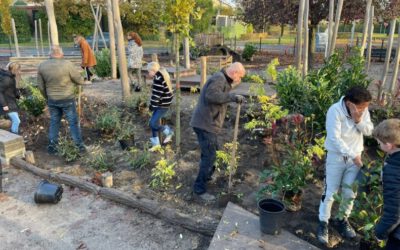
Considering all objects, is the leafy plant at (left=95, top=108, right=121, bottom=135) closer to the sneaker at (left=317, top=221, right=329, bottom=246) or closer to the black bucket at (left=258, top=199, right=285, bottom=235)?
the black bucket at (left=258, top=199, right=285, bottom=235)

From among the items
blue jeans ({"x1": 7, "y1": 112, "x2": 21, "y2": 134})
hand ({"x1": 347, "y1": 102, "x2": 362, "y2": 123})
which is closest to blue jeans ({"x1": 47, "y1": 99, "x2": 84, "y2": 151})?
blue jeans ({"x1": 7, "y1": 112, "x2": 21, "y2": 134})

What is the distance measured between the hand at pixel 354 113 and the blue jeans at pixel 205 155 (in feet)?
5.85

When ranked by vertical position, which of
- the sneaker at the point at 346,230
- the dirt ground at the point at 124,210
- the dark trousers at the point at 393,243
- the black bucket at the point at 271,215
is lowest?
the dirt ground at the point at 124,210

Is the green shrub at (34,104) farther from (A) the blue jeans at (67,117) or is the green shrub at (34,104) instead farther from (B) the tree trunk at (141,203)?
(B) the tree trunk at (141,203)

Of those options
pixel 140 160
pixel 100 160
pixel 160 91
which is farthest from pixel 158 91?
pixel 100 160

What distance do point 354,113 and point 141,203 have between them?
276cm

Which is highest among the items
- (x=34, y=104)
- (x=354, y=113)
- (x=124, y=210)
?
(x=354, y=113)

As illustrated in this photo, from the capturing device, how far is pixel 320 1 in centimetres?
1518

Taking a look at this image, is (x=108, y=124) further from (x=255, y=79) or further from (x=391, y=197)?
(x=391, y=197)

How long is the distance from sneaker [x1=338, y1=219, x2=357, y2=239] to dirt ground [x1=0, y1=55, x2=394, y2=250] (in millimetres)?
79

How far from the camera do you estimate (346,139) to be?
3.47 metres

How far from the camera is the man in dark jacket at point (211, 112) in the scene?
175 inches

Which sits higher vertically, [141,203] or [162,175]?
[162,175]

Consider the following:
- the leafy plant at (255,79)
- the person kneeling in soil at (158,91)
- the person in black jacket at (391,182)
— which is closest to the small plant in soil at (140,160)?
the person kneeling in soil at (158,91)
